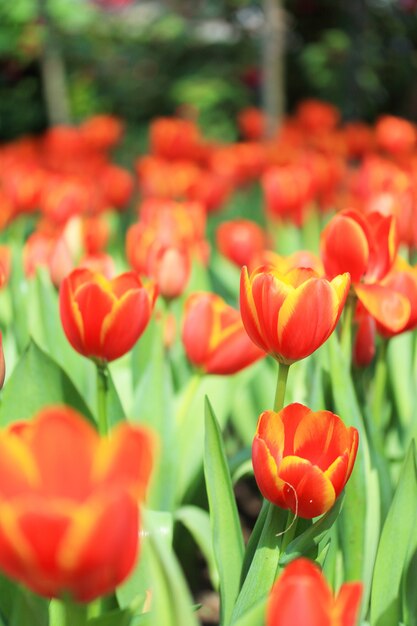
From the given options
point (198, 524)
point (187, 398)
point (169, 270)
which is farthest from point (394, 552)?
point (169, 270)

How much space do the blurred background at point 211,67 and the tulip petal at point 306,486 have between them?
597cm

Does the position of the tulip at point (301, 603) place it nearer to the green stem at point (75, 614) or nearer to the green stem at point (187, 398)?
the green stem at point (75, 614)

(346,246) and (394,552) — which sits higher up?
(346,246)

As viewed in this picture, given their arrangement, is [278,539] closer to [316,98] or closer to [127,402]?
[127,402]

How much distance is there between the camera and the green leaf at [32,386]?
1.28 meters

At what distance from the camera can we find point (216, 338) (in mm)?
1372

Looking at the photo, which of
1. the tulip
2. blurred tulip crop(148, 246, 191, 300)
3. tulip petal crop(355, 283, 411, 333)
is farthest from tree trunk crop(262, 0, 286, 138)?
the tulip

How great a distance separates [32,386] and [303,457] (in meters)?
0.48

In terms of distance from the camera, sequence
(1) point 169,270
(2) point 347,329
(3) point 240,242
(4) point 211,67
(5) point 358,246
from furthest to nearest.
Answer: (4) point 211,67
(3) point 240,242
(1) point 169,270
(2) point 347,329
(5) point 358,246

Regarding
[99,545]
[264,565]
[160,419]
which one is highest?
[99,545]

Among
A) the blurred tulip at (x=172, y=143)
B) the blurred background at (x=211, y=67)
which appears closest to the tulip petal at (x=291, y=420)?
the blurred tulip at (x=172, y=143)

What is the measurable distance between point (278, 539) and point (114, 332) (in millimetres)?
314

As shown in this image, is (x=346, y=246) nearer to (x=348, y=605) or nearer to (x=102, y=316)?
(x=102, y=316)

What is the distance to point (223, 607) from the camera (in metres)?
1.08
